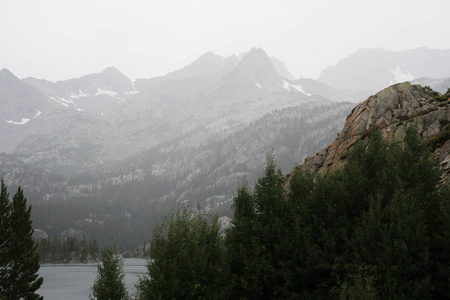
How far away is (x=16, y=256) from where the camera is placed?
52.4 m

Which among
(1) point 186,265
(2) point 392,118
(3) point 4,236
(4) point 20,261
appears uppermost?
(2) point 392,118

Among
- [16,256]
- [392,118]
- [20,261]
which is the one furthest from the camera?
[16,256]

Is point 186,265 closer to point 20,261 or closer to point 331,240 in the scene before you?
point 331,240

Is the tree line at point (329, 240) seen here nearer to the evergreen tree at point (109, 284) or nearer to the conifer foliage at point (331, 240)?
the conifer foliage at point (331, 240)

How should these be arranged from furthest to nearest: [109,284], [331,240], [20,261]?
[20,261] → [109,284] → [331,240]

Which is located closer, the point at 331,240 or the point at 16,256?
the point at 331,240

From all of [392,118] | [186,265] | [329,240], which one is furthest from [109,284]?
[392,118]

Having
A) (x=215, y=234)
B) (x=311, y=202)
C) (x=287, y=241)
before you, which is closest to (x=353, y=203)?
(x=311, y=202)

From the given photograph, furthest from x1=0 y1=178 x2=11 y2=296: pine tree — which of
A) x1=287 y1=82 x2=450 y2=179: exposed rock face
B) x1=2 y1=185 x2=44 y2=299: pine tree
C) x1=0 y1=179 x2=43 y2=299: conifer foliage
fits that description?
x1=287 y1=82 x2=450 y2=179: exposed rock face

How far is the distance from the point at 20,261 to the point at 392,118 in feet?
175

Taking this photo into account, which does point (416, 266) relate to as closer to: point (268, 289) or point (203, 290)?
point (268, 289)

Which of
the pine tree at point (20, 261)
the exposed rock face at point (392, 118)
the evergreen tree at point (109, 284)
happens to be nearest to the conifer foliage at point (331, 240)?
the exposed rock face at point (392, 118)

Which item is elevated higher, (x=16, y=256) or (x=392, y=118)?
(x=392, y=118)

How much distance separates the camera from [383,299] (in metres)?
27.1
